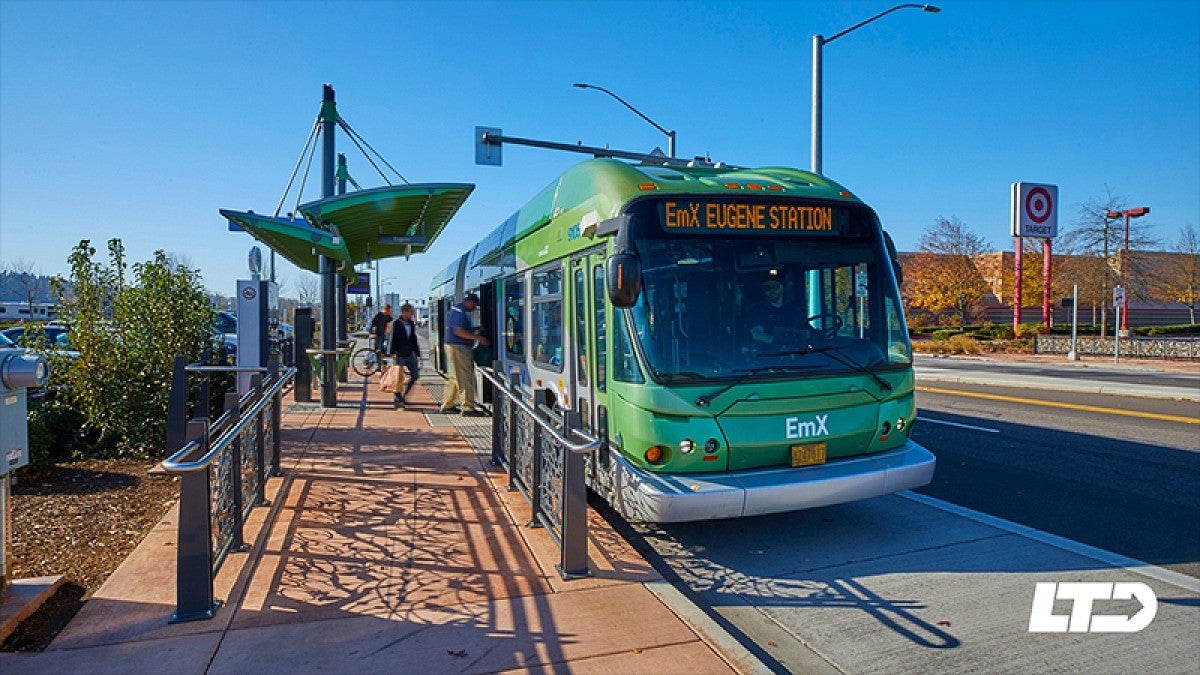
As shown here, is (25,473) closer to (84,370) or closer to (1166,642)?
(84,370)

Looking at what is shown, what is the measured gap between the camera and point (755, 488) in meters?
5.43

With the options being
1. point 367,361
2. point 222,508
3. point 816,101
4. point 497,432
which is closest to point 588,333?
point 497,432

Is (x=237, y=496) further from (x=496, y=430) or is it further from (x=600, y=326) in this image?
(x=496, y=430)

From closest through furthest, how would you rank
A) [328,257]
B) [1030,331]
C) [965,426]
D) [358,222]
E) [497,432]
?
[497,432] < [965,426] < [358,222] < [328,257] < [1030,331]

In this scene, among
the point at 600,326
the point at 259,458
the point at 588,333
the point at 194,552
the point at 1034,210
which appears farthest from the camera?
the point at 1034,210

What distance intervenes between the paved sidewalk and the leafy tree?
2.54 metres

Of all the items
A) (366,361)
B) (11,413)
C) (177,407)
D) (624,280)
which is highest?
(624,280)

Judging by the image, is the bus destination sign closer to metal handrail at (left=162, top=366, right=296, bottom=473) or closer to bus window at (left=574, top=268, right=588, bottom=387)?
bus window at (left=574, top=268, right=588, bottom=387)

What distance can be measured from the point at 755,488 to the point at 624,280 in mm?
1681

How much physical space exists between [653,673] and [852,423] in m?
2.88

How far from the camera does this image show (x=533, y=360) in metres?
8.63

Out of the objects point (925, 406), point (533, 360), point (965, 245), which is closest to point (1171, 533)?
point (533, 360)

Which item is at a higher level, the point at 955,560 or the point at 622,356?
the point at 622,356

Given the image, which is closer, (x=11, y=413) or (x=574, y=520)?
(x=11, y=413)
